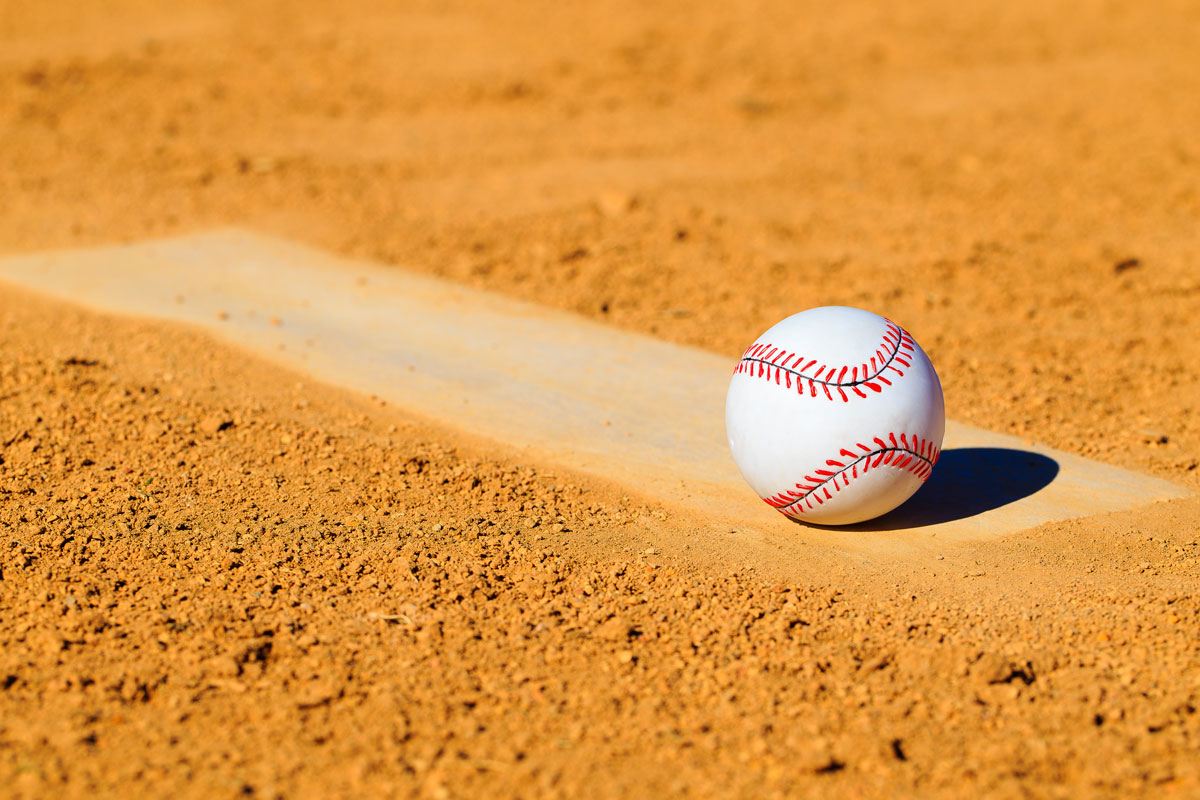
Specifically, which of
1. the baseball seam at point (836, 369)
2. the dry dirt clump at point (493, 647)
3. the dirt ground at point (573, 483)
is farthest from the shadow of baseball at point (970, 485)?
the baseball seam at point (836, 369)

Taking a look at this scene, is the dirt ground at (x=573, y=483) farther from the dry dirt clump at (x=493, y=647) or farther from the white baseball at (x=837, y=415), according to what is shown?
the white baseball at (x=837, y=415)

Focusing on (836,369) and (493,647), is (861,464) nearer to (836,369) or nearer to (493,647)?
(836,369)

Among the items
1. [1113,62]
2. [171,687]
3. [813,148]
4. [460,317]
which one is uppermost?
[1113,62]

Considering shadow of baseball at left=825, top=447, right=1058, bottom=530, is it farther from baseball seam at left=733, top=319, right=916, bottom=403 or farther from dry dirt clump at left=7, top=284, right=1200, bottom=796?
baseball seam at left=733, top=319, right=916, bottom=403

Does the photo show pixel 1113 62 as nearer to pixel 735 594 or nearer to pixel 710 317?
pixel 710 317

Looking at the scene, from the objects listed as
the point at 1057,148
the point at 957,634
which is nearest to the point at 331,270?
the point at 957,634

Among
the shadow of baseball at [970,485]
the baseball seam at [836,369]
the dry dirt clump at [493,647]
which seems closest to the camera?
the dry dirt clump at [493,647]

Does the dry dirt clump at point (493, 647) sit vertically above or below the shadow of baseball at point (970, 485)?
below
